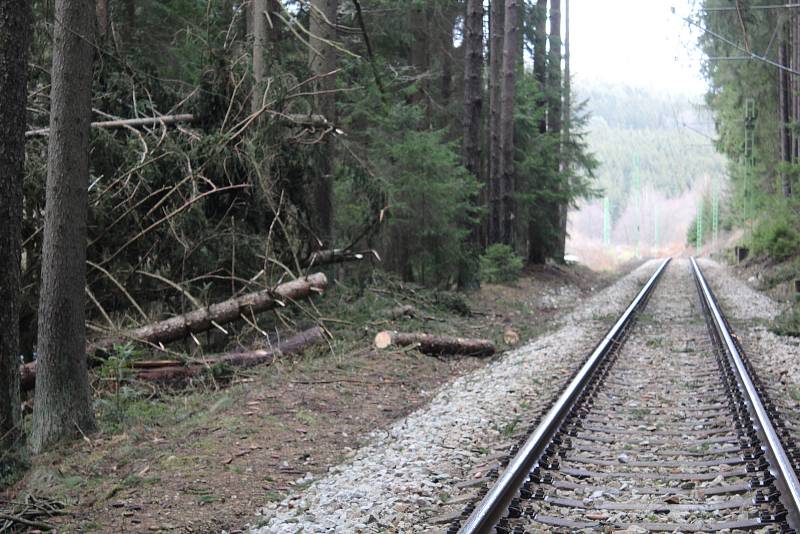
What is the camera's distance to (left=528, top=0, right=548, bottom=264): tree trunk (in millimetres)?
27281

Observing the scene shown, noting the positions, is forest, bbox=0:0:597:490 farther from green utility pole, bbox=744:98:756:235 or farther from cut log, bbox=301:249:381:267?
green utility pole, bbox=744:98:756:235

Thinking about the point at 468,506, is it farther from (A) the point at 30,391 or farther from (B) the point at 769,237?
(B) the point at 769,237

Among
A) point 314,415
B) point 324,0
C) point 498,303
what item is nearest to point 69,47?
point 314,415

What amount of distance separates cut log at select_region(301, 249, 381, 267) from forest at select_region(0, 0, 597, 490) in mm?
52

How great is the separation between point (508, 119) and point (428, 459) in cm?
1724

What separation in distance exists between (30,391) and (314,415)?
152 inches

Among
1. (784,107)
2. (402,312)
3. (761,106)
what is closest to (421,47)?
(402,312)

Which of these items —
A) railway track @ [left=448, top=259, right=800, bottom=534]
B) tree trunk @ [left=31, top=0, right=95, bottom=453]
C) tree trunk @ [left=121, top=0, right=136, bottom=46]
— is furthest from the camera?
tree trunk @ [left=121, top=0, right=136, bottom=46]

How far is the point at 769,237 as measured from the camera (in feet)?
83.3

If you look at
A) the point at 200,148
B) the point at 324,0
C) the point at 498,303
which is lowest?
the point at 498,303

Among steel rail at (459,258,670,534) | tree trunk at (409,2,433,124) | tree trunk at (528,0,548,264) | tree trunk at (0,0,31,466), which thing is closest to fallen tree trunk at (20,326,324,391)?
tree trunk at (0,0,31,466)

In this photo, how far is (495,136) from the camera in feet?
77.3

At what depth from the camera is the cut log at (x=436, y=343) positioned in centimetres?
1159

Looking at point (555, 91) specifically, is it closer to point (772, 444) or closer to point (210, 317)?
point (210, 317)
